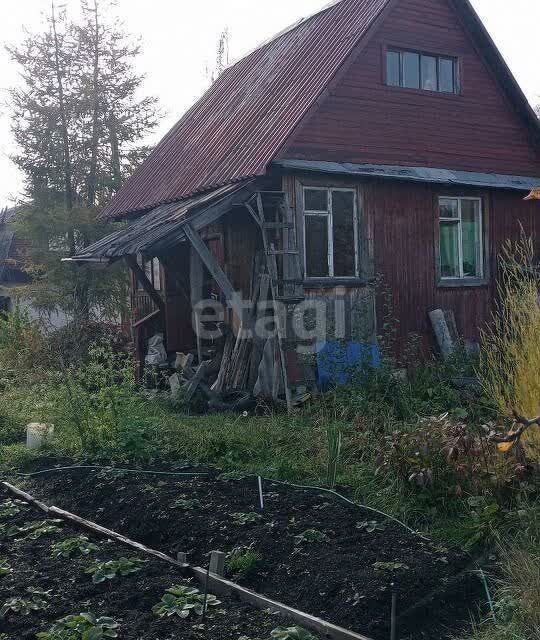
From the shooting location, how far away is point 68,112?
2178 cm

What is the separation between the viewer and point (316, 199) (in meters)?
12.0

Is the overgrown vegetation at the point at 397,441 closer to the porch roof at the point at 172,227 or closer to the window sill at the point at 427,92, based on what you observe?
the porch roof at the point at 172,227

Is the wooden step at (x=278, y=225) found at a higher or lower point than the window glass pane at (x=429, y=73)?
lower

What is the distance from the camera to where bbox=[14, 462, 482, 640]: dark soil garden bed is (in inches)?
183

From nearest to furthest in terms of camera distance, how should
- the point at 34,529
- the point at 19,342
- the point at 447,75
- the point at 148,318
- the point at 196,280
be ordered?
1. the point at 34,529
2. the point at 447,75
3. the point at 196,280
4. the point at 148,318
5. the point at 19,342

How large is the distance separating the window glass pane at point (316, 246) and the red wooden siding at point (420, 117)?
947mm

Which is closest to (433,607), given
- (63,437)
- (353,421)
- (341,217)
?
(353,421)

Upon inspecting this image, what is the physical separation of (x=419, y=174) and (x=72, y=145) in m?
12.4

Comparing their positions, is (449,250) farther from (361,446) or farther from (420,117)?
(361,446)

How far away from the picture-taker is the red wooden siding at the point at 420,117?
12.2 meters

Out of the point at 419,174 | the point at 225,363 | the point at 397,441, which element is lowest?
A: the point at 397,441

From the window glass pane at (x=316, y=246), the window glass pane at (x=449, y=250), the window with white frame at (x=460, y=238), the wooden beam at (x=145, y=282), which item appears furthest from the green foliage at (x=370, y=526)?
the window glass pane at (x=449, y=250)

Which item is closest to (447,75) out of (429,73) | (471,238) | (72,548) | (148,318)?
(429,73)

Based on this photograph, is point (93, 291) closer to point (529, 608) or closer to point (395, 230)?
point (395, 230)
